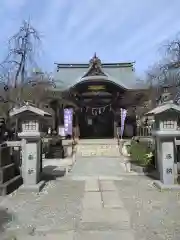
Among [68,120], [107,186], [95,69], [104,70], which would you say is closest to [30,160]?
[107,186]

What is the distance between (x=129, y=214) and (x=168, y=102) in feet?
14.5

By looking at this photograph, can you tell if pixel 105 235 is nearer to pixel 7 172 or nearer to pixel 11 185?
pixel 11 185

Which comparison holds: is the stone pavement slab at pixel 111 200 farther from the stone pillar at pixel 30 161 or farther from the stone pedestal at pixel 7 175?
the stone pedestal at pixel 7 175

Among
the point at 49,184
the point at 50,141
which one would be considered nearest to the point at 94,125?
the point at 50,141

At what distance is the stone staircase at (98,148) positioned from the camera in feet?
76.6

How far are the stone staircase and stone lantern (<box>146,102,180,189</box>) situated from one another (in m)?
12.7

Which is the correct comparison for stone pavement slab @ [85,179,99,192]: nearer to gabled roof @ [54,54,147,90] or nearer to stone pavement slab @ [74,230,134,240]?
stone pavement slab @ [74,230,134,240]

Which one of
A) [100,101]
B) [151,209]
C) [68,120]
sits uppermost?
[100,101]

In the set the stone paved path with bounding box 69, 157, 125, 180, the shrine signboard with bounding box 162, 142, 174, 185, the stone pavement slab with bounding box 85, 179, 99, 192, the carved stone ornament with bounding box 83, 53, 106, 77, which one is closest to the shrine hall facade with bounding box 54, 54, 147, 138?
the carved stone ornament with bounding box 83, 53, 106, 77

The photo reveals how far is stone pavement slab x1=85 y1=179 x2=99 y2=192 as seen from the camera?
31.8 ft

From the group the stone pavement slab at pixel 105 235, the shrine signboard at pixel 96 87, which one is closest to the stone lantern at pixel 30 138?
the stone pavement slab at pixel 105 235

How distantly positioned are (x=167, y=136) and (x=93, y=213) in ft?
13.8

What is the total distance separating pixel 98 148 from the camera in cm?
2506

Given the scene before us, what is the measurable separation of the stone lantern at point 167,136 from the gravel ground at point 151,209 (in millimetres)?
633
